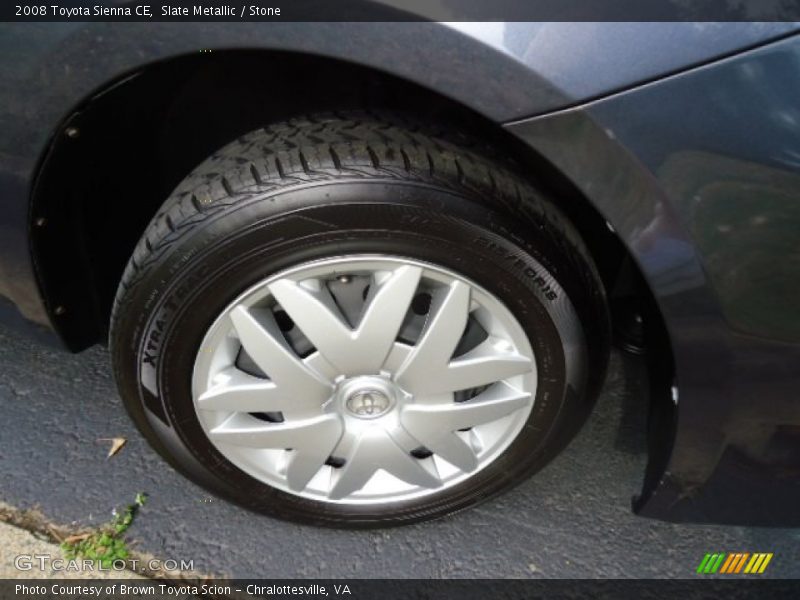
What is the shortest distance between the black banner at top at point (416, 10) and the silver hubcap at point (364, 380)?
432mm

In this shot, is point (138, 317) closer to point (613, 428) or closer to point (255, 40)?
point (255, 40)

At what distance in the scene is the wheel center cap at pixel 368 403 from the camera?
1.61 metres

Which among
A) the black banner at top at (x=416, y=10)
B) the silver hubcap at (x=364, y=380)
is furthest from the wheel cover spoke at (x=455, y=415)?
the black banner at top at (x=416, y=10)

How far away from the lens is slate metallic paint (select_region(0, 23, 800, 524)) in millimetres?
1156

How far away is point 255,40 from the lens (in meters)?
1.22

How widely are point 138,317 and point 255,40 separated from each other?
58 centimetres

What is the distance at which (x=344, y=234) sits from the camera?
1385 millimetres

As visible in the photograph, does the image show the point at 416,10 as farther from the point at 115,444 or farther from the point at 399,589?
the point at 115,444

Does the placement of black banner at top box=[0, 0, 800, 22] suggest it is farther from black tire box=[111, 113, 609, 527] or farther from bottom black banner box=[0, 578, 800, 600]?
bottom black banner box=[0, 578, 800, 600]

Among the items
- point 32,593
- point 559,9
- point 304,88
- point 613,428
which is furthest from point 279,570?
point 559,9

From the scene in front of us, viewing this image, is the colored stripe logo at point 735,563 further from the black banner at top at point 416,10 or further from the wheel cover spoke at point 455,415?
the black banner at top at point 416,10

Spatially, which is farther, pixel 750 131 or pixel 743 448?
pixel 743 448

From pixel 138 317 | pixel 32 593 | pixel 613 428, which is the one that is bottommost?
pixel 32 593

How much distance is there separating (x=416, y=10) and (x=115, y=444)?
4.60 ft
